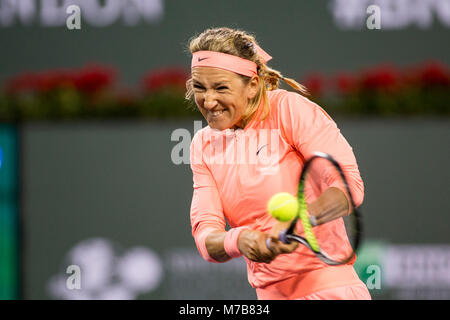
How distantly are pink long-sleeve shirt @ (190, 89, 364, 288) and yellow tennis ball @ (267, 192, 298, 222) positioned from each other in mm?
163

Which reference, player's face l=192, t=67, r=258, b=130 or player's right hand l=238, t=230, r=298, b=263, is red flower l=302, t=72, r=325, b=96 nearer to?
player's face l=192, t=67, r=258, b=130

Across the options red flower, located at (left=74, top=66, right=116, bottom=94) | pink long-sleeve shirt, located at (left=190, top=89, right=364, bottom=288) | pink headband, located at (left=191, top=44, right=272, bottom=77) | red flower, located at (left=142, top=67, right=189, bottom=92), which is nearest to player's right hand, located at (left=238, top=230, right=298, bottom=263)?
pink long-sleeve shirt, located at (left=190, top=89, right=364, bottom=288)

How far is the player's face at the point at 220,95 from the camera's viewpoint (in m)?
2.34

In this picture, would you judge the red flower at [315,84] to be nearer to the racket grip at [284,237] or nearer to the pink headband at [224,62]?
the pink headband at [224,62]

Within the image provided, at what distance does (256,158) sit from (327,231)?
327 mm

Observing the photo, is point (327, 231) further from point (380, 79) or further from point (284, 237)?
point (380, 79)

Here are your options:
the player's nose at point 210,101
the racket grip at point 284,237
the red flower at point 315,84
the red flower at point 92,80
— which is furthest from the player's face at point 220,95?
the red flower at point 92,80

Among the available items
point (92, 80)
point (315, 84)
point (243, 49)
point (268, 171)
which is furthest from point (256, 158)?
point (92, 80)

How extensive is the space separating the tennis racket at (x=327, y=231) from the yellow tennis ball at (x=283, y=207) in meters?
0.03

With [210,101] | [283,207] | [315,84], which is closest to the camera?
[283,207]

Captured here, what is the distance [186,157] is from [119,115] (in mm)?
762

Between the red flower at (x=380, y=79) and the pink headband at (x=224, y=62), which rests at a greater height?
the red flower at (x=380, y=79)

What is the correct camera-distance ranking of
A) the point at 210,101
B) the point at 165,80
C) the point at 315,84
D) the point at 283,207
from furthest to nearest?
the point at 165,80 < the point at 315,84 < the point at 210,101 < the point at 283,207

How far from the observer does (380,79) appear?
177 inches
